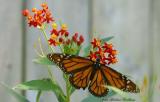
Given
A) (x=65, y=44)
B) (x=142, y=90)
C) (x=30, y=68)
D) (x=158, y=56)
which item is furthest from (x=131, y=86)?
Result: (x=158, y=56)

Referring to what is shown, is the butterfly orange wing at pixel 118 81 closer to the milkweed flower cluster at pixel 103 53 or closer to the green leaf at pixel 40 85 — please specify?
the milkweed flower cluster at pixel 103 53

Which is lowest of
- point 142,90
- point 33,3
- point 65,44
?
point 142,90

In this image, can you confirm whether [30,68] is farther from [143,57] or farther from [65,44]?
[65,44]

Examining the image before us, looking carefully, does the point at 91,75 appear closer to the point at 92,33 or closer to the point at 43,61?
the point at 43,61

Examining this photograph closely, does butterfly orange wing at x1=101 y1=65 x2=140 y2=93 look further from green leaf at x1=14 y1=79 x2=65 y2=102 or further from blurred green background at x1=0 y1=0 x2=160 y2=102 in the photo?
blurred green background at x1=0 y1=0 x2=160 y2=102

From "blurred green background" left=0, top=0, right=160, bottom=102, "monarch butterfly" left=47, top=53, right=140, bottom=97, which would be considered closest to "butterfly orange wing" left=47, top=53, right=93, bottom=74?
"monarch butterfly" left=47, top=53, right=140, bottom=97

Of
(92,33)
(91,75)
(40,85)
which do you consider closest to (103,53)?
(91,75)
